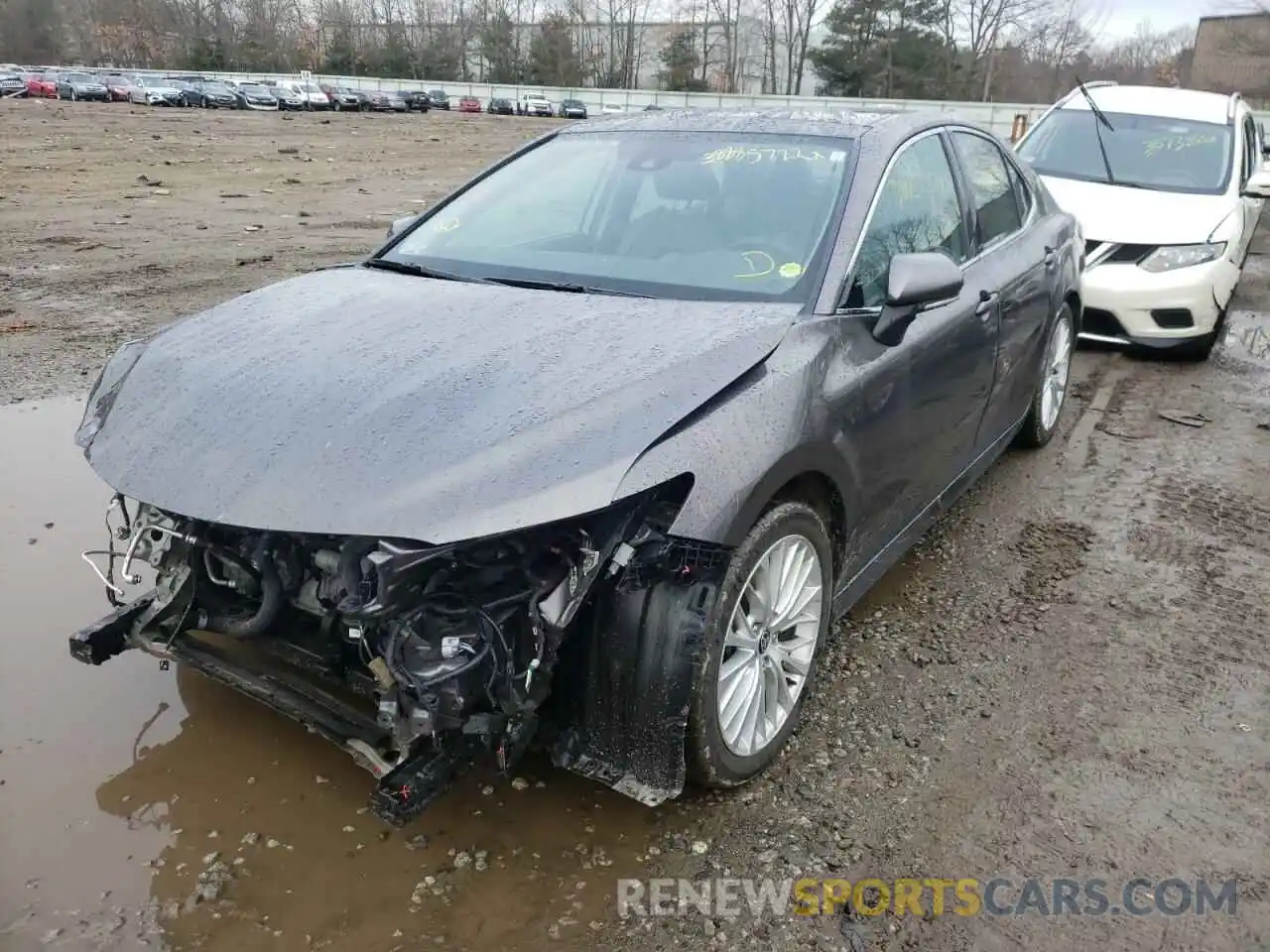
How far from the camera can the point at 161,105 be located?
4059cm

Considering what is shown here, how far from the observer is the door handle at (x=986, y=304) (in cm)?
359

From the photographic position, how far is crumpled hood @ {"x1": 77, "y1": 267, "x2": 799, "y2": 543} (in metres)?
2.07

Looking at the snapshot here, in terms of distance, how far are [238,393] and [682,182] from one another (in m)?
1.70

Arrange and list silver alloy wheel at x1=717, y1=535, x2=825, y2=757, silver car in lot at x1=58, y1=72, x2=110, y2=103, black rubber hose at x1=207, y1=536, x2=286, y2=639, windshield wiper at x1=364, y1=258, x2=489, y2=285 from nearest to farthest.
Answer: black rubber hose at x1=207, y1=536, x2=286, y2=639 < silver alloy wheel at x1=717, y1=535, x2=825, y2=757 < windshield wiper at x1=364, y1=258, x2=489, y2=285 < silver car in lot at x1=58, y1=72, x2=110, y2=103

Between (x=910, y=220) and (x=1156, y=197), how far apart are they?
15.8 ft

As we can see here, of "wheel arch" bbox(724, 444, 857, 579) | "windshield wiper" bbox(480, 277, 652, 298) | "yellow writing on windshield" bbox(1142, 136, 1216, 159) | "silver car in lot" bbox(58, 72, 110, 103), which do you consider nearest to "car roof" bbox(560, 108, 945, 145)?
"windshield wiper" bbox(480, 277, 652, 298)

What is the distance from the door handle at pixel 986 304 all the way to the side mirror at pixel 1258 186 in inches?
198

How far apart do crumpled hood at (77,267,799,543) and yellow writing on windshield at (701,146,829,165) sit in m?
0.76

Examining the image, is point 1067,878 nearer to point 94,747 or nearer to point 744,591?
point 744,591

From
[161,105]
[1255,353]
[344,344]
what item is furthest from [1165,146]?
[161,105]

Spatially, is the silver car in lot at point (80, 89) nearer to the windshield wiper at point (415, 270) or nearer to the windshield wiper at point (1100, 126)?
the windshield wiper at point (1100, 126)

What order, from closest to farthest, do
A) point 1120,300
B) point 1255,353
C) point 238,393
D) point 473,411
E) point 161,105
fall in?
1. point 473,411
2. point 238,393
3. point 1120,300
4. point 1255,353
5. point 161,105

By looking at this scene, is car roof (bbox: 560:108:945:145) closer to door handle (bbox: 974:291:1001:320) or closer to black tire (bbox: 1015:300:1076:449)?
door handle (bbox: 974:291:1001:320)

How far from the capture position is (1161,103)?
8.14 meters
